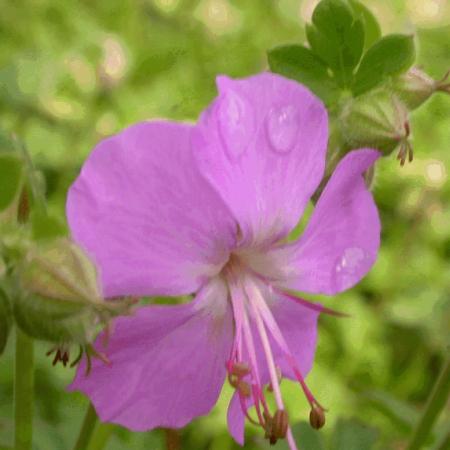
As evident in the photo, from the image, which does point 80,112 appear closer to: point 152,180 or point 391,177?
point 391,177

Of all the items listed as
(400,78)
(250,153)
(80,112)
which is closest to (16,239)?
(250,153)

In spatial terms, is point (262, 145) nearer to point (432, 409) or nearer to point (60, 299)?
point (60, 299)

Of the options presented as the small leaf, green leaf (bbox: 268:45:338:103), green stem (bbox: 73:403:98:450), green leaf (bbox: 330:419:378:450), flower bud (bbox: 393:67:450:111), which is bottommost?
green leaf (bbox: 330:419:378:450)

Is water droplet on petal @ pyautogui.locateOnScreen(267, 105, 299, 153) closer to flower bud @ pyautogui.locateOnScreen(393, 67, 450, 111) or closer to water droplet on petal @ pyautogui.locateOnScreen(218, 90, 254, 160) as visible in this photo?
water droplet on petal @ pyautogui.locateOnScreen(218, 90, 254, 160)

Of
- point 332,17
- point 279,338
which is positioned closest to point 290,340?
point 279,338

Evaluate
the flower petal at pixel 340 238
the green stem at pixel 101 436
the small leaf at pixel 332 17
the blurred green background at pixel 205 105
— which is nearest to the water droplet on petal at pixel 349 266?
the flower petal at pixel 340 238

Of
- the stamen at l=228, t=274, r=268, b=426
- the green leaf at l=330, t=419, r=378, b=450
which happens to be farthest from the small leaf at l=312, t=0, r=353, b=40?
the green leaf at l=330, t=419, r=378, b=450
